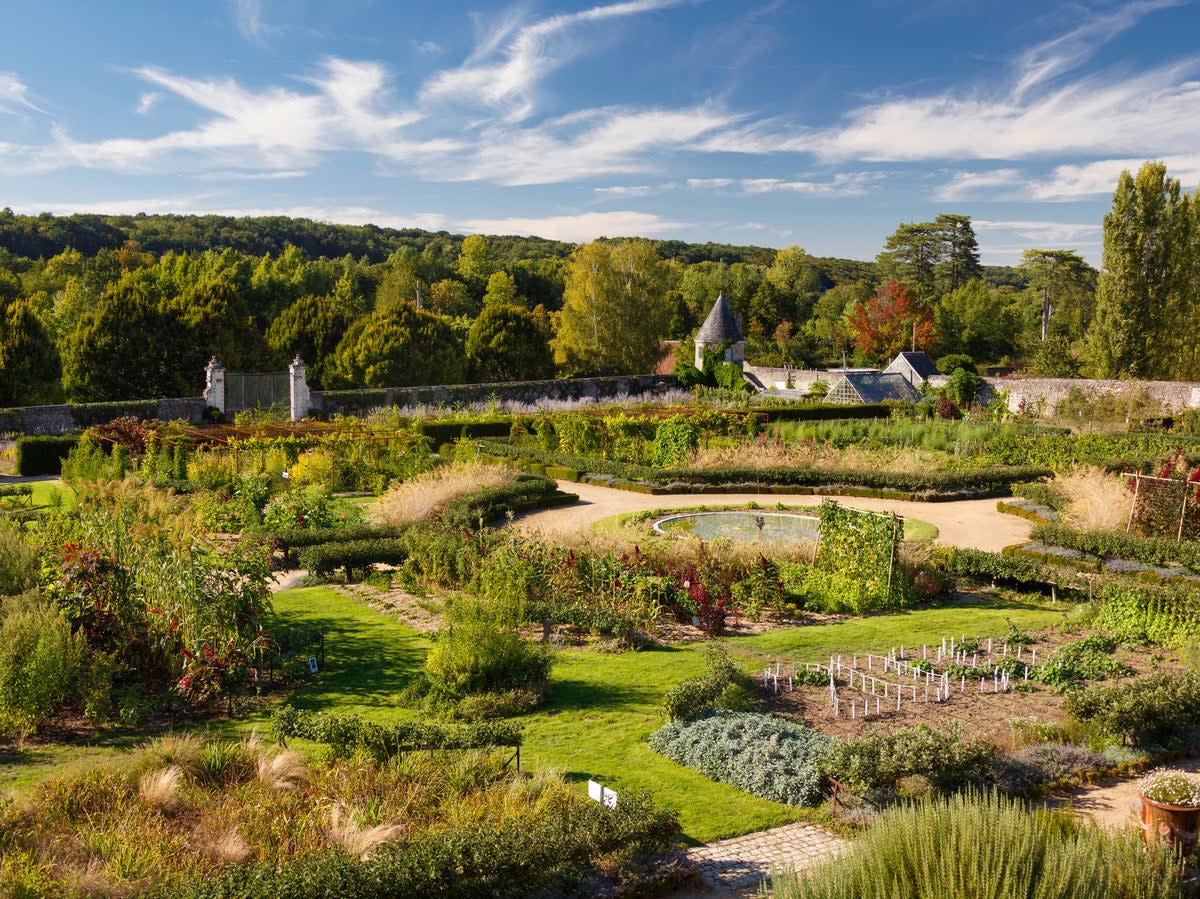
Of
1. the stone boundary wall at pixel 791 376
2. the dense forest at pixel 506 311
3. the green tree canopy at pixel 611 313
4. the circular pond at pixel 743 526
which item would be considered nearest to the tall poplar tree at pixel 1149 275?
the dense forest at pixel 506 311

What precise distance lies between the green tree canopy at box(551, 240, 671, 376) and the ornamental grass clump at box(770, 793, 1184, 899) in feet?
130

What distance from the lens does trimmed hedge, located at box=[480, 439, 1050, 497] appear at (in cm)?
1767

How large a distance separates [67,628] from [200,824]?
9.64 ft

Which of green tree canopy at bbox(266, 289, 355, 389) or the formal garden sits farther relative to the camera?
green tree canopy at bbox(266, 289, 355, 389)

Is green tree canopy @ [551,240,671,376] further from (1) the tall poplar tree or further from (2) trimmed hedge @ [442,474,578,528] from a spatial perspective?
(2) trimmed hedge @ [442,474,578,528]

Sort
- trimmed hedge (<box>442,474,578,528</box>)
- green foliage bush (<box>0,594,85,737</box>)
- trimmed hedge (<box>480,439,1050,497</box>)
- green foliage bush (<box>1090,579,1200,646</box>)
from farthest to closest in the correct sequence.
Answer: trimmed hedge (<box>480,439,1050,497</box>)
trimmed hedge (<box>442,474,578,528</box>)
green foliage bush (<box>1090,579,1200,646</box>)
green foliage bush (<box>0,594,85,737</box>)

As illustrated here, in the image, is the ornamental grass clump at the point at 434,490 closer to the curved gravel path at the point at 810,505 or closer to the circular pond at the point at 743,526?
the curved gravel path at the point at 810,505

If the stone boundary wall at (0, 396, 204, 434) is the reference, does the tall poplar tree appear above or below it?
above

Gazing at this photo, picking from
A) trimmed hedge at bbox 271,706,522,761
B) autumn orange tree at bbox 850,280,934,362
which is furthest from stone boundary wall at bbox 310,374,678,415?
trimmed hedge at bbox 271,706,522,761

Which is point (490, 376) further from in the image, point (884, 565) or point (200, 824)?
point (200, 824)

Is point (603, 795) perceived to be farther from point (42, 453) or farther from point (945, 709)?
point (42, 453)

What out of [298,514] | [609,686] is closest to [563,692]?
[609,686]

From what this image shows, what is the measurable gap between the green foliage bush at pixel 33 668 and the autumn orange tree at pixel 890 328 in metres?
50.0

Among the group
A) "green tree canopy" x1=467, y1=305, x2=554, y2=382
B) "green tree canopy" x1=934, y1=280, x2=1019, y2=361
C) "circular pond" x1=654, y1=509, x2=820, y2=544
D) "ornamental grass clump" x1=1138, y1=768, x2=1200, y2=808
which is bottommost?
"circular pond" x1=654, y1=509, x2=820, y2=544
